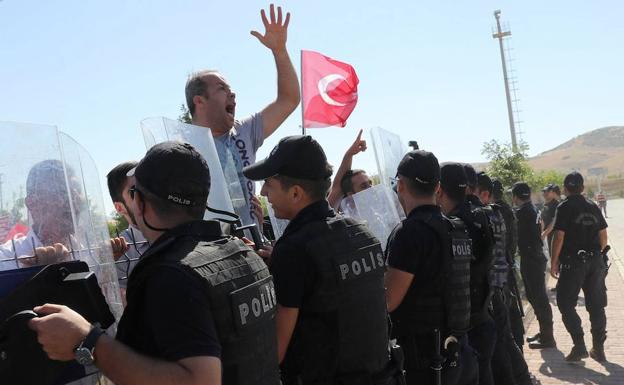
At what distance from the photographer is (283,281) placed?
252 centimetres

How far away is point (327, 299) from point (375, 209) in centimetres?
180

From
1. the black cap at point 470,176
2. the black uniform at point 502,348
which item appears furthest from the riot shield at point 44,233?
the black cap at point 470,176

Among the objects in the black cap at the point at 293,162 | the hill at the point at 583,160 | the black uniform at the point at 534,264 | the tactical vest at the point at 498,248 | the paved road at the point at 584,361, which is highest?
the black cap at the point at 293,162

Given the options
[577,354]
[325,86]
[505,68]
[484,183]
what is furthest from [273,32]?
[505,68]

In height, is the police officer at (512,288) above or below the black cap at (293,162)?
below

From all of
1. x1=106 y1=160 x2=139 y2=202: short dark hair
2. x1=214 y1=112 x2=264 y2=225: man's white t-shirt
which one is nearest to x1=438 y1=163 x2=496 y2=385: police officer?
x1=214 y1=112 x2=264 y2=225: man's white t-shirt

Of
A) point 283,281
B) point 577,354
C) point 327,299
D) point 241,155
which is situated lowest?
point 577,354

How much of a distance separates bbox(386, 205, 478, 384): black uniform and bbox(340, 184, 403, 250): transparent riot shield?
0.50 m

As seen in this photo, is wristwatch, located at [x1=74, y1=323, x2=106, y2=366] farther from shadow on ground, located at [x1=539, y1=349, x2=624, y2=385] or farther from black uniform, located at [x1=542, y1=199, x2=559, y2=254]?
black uniform, located at [x1=542, y1=199, x2=559, y2=254]

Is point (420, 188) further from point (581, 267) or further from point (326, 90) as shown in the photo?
point (581, 267)

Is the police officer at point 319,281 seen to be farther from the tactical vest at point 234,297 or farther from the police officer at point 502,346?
the police officer at point 502,346

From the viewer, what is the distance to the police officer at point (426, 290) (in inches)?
142

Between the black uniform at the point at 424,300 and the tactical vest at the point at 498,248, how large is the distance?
205 cm

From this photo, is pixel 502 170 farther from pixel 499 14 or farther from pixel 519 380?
pixel 499 14
